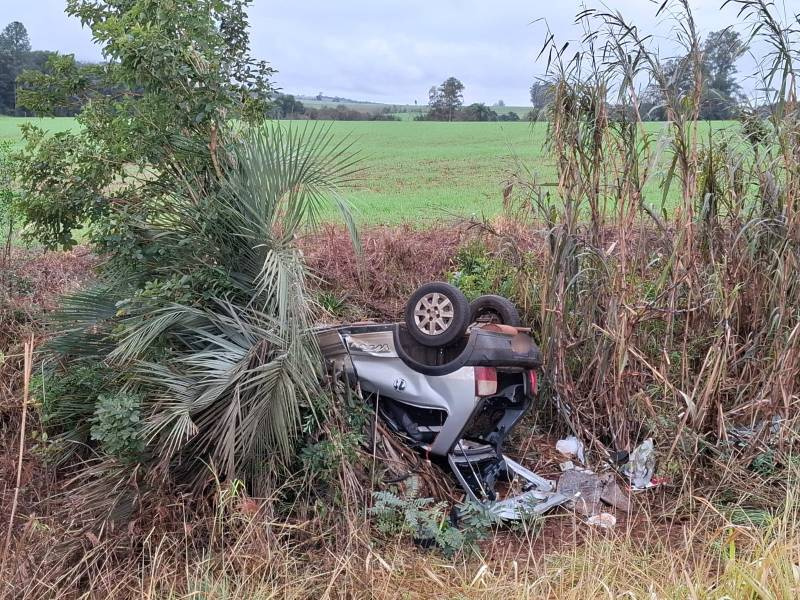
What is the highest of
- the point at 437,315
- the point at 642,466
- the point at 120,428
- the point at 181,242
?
the point at 181,242

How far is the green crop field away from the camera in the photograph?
5.88 m

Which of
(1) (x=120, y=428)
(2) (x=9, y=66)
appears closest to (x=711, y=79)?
(1) (x=120, y=428)

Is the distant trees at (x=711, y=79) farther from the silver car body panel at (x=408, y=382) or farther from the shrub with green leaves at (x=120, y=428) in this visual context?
the shrub with green leaves at (x=120, y=428)

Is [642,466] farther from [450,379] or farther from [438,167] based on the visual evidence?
[438,167]

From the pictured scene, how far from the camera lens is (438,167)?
67.5 ft

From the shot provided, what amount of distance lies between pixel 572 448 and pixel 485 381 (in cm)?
120

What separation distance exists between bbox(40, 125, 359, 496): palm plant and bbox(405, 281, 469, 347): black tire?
2.15 ft

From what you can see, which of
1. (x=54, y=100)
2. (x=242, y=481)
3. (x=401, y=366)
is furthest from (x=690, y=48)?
(x=54, y=100)

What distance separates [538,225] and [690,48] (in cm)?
201

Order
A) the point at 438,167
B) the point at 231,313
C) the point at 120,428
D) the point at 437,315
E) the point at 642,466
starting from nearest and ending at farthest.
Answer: the point at 120,428, the point at 231,313, the point at 437,315, the point at 642,466, the point at 438,167

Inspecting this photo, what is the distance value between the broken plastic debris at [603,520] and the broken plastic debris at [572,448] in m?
0.70

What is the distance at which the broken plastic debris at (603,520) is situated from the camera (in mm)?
4195

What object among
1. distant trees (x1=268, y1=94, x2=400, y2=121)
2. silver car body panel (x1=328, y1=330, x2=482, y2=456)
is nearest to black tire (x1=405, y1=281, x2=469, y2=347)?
silver car body panel (x1=328, y1=330, x2=482, y2=456)

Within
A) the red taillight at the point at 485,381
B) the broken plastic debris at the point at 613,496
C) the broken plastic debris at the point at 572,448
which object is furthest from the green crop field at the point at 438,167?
the broken plastic debris at the point at 613,496
